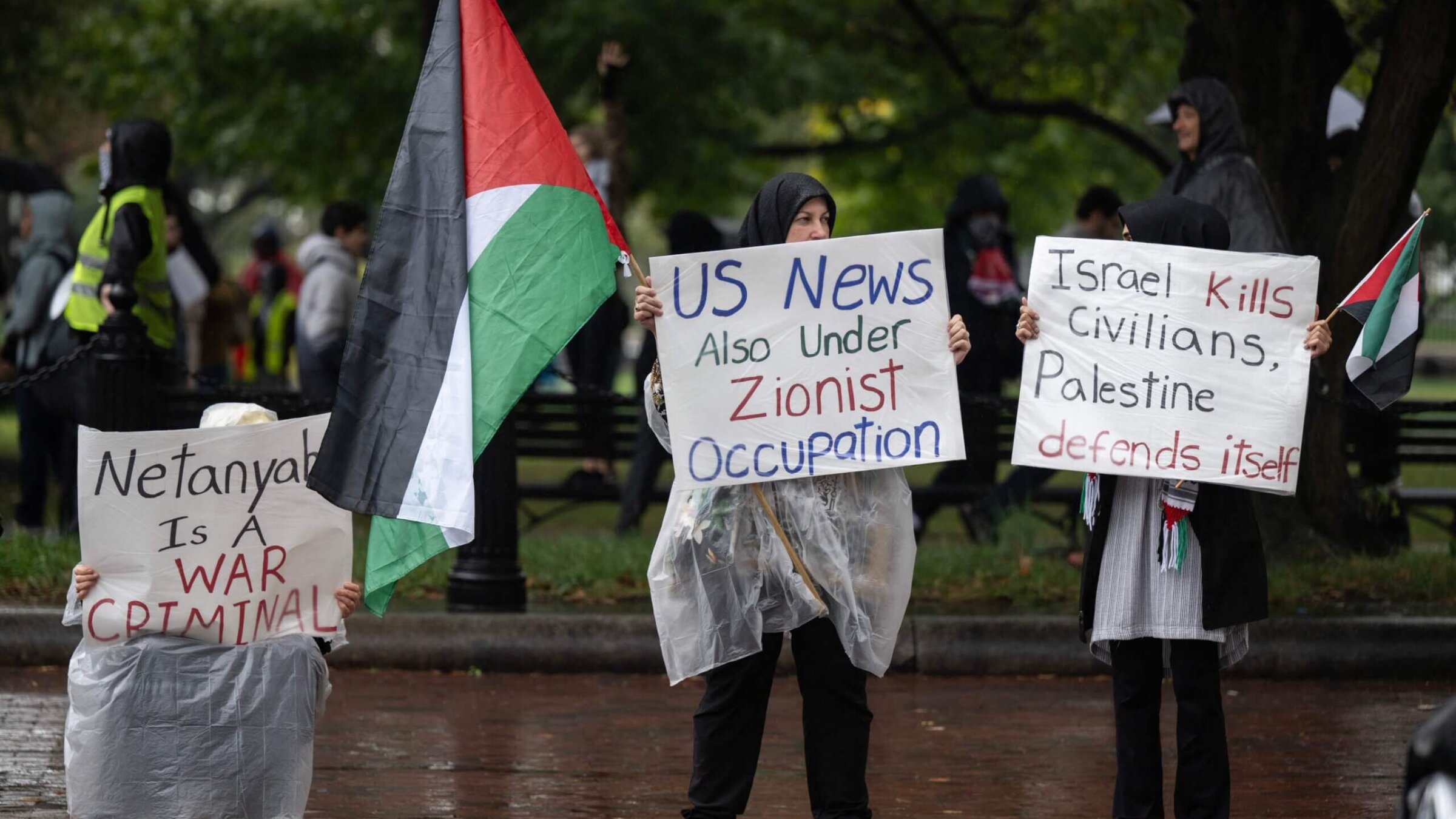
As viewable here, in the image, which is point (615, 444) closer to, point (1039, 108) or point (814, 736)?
point (1039, 108)

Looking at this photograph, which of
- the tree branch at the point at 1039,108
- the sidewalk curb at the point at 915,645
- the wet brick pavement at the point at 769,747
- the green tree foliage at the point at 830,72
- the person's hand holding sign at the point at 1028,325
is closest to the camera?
the person's hand holding sign at the point at 1028,325

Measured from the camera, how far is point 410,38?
17.2m

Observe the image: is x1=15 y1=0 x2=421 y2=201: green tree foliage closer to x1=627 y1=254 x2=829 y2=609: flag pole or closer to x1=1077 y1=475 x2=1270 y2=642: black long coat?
x1=627 y1=254 x2=829 y2=609: flag pole

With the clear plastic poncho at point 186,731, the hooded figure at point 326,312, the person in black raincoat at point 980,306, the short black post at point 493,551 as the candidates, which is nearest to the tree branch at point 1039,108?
the person in black raincoat at point 980,306

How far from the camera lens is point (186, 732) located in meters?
4.61

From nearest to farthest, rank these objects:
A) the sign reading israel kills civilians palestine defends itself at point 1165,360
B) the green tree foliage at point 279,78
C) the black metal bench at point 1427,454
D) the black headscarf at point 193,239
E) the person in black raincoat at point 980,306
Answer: the sign reading israel kills civilians palestine defends itself at point 1165,360
the person in black raincoat at point 980,306
the black metal bench at point 1427,454
the black headscarf at point 193,239
the green tree foliage at point 279,78

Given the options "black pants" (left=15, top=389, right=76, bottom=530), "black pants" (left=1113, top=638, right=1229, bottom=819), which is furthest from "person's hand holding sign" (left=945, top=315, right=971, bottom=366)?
"black pants" (left=15, top=389, right=76, bottom=530)

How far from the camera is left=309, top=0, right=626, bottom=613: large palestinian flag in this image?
475 cm

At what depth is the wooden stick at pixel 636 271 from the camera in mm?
4907

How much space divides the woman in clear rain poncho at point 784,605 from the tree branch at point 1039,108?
1041 centimetres

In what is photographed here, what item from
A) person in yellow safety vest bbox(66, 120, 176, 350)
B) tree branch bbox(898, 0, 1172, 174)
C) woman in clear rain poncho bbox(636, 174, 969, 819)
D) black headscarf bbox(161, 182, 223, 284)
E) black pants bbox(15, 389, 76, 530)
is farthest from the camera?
tree branch bbox(898, 0, 1172, 174)

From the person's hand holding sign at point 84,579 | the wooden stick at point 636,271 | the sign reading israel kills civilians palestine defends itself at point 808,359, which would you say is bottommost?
the person's hand holding sign at point 84,579

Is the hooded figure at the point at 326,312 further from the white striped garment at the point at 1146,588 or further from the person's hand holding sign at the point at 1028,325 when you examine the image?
the white striped garment at the point at 1146,588

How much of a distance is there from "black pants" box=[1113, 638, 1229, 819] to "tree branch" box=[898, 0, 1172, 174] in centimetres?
1037
